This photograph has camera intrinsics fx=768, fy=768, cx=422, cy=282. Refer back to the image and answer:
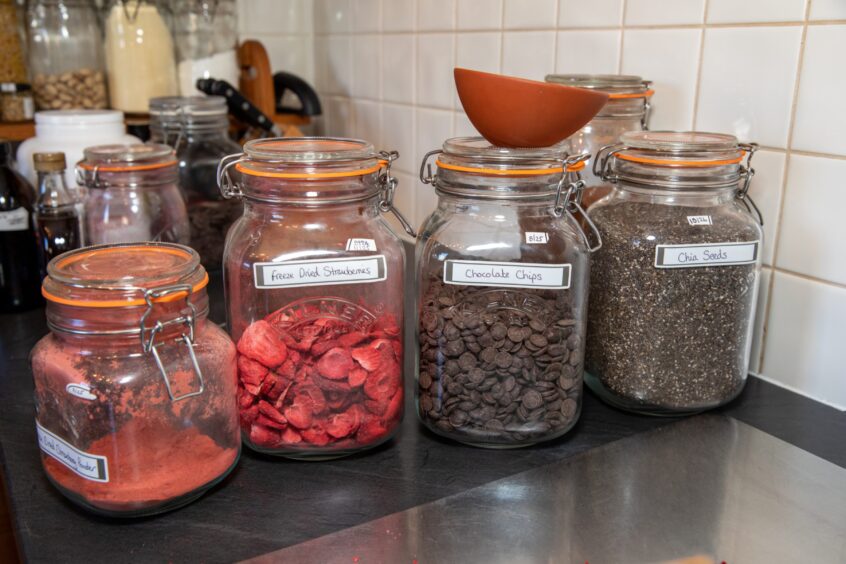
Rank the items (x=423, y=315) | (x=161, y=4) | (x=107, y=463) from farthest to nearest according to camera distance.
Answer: (x=161, y=4)
(x=423, y=315)
(x=107, y=463)

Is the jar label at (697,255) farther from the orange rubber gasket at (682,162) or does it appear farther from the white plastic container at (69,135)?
the white plastic container at (69,135)

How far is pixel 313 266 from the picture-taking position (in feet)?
2.16

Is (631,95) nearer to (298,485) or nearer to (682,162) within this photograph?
(682,162)

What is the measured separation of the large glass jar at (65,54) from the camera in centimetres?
145

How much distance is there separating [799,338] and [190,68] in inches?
47.4

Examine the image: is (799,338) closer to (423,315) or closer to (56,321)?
(423,315)

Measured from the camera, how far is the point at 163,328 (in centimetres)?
60

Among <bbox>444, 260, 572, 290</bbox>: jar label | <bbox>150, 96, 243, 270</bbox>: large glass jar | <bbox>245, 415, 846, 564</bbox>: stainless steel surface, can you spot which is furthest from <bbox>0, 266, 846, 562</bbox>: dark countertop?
<bbox>150, 96, 243, 270</bbox>: large glass jar

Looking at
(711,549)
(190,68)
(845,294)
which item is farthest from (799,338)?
(190,68)

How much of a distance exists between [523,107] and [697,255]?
219mm

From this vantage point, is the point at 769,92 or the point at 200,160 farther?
the point at 200,160

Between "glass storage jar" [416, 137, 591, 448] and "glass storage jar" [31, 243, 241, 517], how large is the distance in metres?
0.21

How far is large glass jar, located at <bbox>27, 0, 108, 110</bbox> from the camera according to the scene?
1445mm

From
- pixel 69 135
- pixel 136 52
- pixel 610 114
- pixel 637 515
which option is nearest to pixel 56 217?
pixel 69 135
